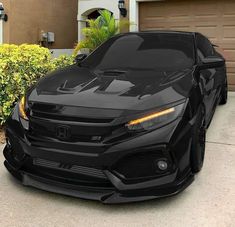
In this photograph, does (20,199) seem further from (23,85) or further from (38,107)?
(23,85)

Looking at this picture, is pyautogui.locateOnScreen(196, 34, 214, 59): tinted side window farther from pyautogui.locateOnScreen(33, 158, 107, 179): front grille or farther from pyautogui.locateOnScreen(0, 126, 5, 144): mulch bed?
pyautogui.locateOnScreen(0, 126, 5, 144): mulch bed

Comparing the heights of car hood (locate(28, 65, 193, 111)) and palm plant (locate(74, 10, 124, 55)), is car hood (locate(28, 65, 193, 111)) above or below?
below

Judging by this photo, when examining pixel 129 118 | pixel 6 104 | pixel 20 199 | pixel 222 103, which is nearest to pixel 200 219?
pixel 129 118

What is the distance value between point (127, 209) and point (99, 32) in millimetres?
6388

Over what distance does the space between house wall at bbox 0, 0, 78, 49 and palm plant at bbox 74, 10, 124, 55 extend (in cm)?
268

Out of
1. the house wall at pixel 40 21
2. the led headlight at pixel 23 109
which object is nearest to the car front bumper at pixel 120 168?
the led headlight at pixel 23 109

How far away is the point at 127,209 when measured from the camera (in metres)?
3.35

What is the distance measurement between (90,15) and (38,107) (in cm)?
953

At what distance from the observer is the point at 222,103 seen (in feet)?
25.3

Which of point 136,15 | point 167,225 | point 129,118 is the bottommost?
point 167,225

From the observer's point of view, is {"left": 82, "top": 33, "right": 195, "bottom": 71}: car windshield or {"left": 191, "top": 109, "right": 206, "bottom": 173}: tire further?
{"left": 82, "top": 33, "right": 195, "bottom": 71}: car windshield

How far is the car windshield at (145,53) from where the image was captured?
4.68 metres

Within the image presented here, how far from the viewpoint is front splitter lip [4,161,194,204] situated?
3.25m

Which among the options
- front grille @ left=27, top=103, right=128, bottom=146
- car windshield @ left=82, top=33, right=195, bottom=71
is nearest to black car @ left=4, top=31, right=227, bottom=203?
front grille @ left=27, top=103, right=128, bottom=146
